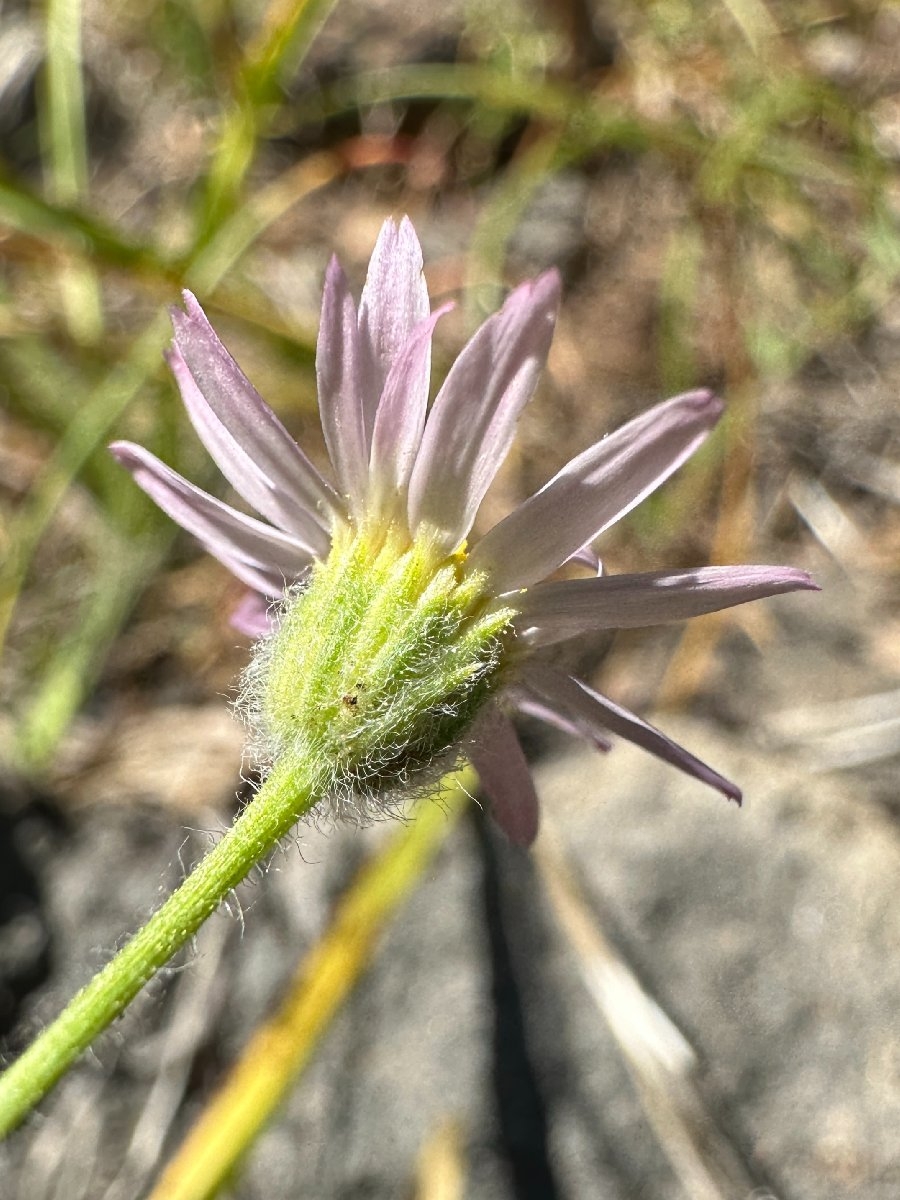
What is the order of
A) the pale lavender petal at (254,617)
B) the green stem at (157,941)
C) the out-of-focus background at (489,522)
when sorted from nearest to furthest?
the green stem at (157,941) → the pale lavender petal at (254,617) → the out-of-focus background at (489,522)

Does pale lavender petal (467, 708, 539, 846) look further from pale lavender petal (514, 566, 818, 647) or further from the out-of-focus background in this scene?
the out-of-focus background

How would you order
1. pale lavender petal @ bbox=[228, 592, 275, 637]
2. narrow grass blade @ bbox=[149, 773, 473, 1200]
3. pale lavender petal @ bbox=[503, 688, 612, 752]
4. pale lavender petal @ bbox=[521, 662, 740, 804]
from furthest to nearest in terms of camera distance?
narrow grass blade @ bbox=[149, 773, 473, 1200] → pale lavender petal @ bbox=[228, 592, 275, 637] → pale lavender petal @ bbox=[503, 688, 612, 752] → pale lavender petal @ bbox=[521, 662, 740, 804]

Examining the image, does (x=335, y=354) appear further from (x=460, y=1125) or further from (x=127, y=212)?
(x=127, y=212)

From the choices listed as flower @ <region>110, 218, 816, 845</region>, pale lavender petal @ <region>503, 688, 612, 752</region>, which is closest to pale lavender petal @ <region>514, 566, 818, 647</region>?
flower @ <region>110, 218, 816, 845</region>

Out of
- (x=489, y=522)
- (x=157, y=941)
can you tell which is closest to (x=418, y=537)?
(x=157, y=941)

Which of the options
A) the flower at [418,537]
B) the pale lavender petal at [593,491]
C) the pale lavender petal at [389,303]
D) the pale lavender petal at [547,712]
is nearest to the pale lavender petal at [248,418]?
the flower at [418,537]

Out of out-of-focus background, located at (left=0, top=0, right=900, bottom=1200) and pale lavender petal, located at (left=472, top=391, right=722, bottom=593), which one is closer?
pale lavender petal, located at (left=472, top=391, right=722, bottom=593)

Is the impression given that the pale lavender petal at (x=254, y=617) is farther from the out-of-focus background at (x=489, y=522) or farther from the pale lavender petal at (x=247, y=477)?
the out-of-focus background at (x=489, y=522)
